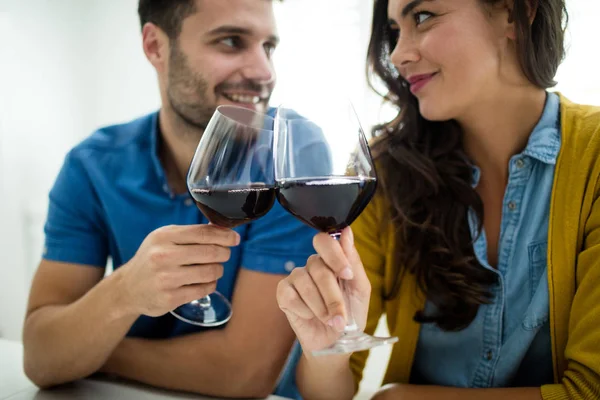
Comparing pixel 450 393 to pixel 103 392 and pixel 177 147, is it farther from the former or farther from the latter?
pixel 177 147

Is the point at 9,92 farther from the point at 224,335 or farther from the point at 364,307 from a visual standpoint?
the point at 364,307

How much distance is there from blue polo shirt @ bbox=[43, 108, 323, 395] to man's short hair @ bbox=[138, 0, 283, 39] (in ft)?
1.13

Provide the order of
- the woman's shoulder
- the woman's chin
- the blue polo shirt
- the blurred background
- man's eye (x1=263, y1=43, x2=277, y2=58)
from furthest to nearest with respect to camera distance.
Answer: the blurred background → man's eye (x1=263, y1=43, x2=277, y2=58) → the blue polo shirt → the woman's chin → the woman's shoulder

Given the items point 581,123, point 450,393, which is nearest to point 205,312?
point 450,393

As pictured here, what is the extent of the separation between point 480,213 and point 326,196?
0.58 m

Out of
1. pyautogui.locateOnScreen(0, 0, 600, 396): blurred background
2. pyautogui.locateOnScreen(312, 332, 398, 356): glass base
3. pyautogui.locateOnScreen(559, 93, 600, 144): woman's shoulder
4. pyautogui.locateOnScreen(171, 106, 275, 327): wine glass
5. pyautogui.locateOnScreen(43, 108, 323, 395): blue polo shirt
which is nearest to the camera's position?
pyautogui.locateOnScreen(312, 332, 398, 356): glass base

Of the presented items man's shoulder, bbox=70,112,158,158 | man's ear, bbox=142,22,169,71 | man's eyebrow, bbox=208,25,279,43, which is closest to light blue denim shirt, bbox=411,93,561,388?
man's eyebrow, bbox=208,25,279,43

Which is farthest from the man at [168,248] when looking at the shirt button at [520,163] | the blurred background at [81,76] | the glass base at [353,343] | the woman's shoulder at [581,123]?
the blurred background at [81,76]

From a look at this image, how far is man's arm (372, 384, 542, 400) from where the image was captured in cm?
85

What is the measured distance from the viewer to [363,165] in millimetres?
707

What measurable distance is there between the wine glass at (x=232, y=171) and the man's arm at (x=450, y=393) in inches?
15.9

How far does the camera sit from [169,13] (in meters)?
1.49

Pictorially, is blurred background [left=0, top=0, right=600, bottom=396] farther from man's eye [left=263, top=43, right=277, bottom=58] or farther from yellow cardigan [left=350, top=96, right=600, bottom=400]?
yellow cardigan [left=350, top=96, right=600, bottom=400]

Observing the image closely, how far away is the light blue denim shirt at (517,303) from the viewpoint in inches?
41.3
